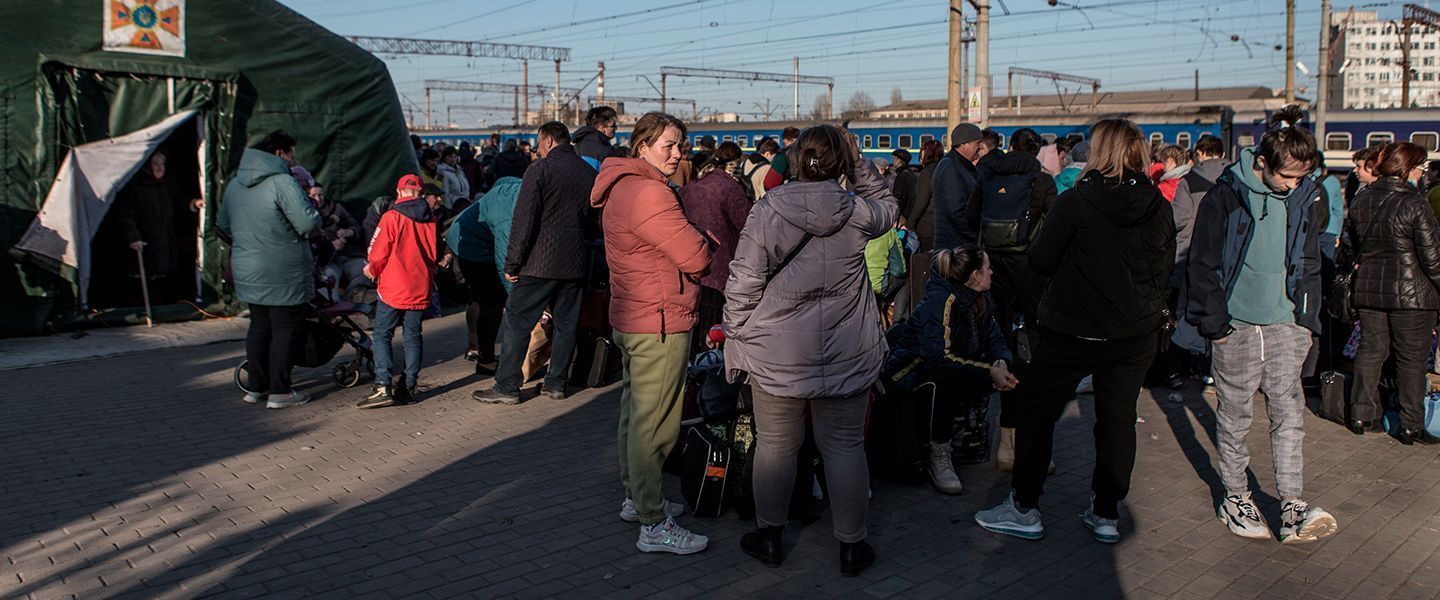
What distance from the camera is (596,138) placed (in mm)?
8391

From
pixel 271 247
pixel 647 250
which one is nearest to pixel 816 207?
pixel 647 250

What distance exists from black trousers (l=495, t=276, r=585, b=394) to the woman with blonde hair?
3.61 metres

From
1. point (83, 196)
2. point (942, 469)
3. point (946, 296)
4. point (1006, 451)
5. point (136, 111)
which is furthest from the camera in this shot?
point (136, 111)

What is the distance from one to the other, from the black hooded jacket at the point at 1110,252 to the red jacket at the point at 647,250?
157cm

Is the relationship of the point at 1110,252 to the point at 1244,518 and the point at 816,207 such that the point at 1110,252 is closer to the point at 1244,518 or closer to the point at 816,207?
the point at 816,207

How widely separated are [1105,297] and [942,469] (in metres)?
1.51

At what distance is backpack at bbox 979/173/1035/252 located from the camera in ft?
23.7

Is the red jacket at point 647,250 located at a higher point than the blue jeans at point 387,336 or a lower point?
higher

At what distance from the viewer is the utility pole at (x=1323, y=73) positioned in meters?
26.4

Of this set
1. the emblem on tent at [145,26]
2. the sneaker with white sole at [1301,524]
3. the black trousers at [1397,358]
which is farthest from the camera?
the emblem on tent at [145,26]

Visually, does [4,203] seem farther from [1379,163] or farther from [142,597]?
[1379,163]

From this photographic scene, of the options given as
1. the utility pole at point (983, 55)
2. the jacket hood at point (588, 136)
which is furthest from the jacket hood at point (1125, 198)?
the utility pole at point (983, 55)

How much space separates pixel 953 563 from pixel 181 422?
516cm

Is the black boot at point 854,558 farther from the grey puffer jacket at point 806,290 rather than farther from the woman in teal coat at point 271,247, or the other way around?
the woman in teal coat at point 271,247
